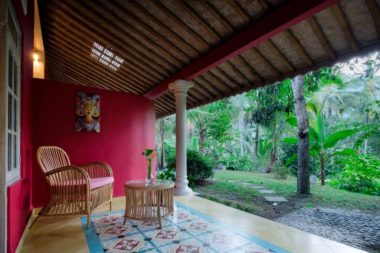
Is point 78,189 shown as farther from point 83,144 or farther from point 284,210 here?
point 284,210

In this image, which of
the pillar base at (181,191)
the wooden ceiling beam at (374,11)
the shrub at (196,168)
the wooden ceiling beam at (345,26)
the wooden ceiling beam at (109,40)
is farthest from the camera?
the shrub at (196,168)

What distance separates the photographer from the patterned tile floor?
87.7 inches

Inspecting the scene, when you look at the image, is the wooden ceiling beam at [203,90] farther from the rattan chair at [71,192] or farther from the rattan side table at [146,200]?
the rattan chair at [71,192]

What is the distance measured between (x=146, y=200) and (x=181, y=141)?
2061 millimetres

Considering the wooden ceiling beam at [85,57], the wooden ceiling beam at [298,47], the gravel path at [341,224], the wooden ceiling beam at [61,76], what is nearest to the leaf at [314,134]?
the gravel path at [341,224]

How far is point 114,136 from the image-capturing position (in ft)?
15.3

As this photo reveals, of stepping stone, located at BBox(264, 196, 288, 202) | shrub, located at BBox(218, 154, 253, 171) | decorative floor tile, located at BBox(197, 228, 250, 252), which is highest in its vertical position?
decorative floor tile, located at BBox(197, 228, 250, 252)

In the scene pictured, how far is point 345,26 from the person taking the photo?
2.66 m

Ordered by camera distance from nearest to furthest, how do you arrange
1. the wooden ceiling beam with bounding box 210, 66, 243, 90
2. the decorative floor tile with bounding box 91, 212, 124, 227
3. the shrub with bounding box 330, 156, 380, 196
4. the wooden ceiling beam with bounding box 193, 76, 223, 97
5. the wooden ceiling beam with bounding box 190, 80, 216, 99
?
the decorative floor tile with bounding box 91, 212, 124, 227 → the wooden ceiling beam with bounding box 210, 66, 243, 90 → the wooden ceiling beam with bounding box 193, 76, 223, 97 → the wooden ceiling beam with bounding box 190, 80, 216, 99 → the shrub with bounding box 330, 156, 380, 196

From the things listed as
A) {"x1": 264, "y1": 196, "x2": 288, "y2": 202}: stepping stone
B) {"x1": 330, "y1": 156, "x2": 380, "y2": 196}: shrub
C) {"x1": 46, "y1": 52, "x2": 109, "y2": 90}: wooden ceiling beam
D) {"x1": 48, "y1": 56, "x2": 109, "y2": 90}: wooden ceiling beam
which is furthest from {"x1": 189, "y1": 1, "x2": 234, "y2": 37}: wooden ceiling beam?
{"x1": 330, "y1": 156, "x2": 380, "y2": 196}: shrub

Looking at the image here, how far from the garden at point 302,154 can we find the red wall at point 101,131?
164 centimetres

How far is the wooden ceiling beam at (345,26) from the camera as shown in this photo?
2.52 metres

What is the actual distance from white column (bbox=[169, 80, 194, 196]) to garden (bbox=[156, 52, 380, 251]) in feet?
1.94

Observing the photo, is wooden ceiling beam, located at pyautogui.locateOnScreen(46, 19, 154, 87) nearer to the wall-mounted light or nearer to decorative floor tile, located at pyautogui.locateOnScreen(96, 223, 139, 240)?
the wall-mounted light
